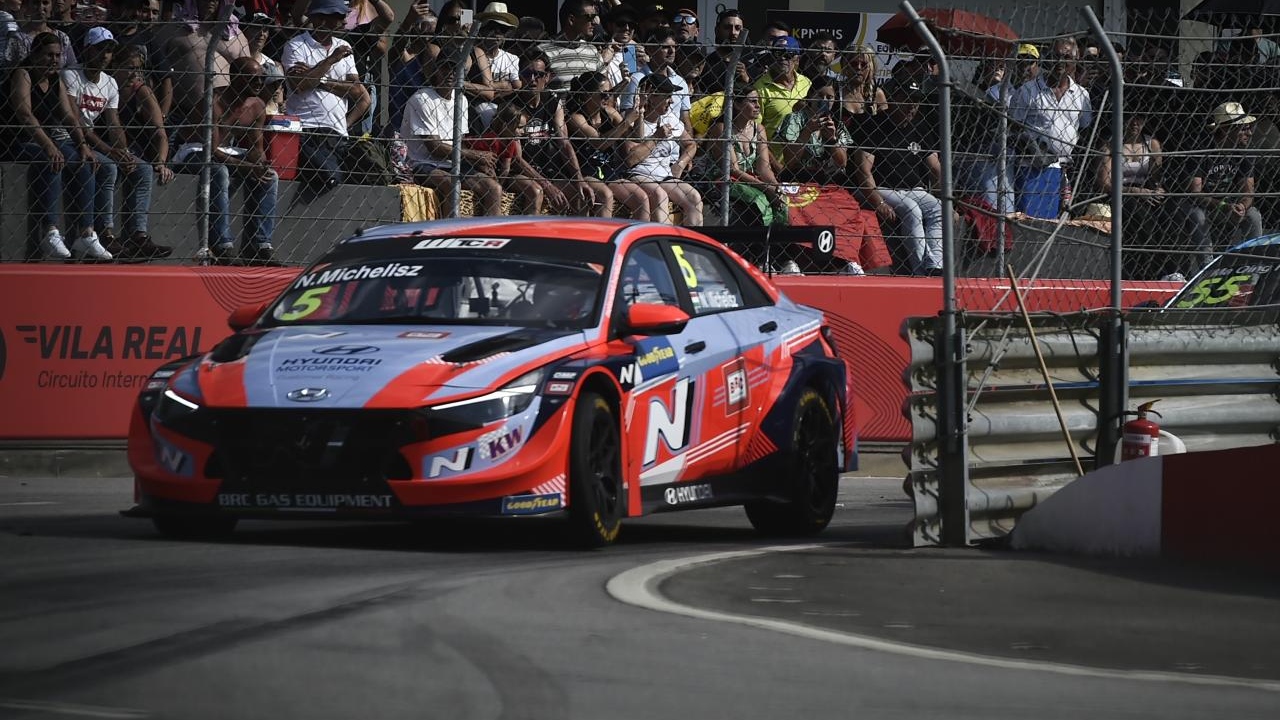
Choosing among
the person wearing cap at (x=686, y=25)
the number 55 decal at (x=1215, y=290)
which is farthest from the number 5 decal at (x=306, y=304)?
the person wearing cap at (x=686, y=25)

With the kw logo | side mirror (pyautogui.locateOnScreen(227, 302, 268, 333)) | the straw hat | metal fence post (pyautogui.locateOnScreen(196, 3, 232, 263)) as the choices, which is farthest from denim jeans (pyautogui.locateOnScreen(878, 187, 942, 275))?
the kw logo

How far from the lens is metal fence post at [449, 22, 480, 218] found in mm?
12906

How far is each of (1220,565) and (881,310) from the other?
5.95m

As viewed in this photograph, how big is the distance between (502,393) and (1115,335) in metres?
2.98

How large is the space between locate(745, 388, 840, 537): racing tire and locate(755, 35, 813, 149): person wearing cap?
3452mm

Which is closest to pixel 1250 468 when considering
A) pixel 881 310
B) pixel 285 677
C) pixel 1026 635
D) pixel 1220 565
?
pixel 1220 565

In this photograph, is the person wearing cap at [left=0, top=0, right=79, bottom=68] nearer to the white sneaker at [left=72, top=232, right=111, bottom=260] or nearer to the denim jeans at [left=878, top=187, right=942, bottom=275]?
the white sneaker at [left=72, top=232, right=111, bottom=260]

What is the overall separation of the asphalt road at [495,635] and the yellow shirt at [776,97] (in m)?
5.12

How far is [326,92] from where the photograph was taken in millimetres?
13375

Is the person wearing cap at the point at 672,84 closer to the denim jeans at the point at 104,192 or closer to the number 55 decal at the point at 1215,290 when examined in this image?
the denim jeans at the point at 104,192

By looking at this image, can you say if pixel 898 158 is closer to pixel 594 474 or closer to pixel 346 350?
pixel 594 474

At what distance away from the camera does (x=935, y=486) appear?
896 cm

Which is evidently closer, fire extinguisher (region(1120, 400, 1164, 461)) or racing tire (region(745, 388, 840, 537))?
fire extinguisher (region(1120, 400, 1164, 461))

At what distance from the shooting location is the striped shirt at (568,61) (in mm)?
13398
